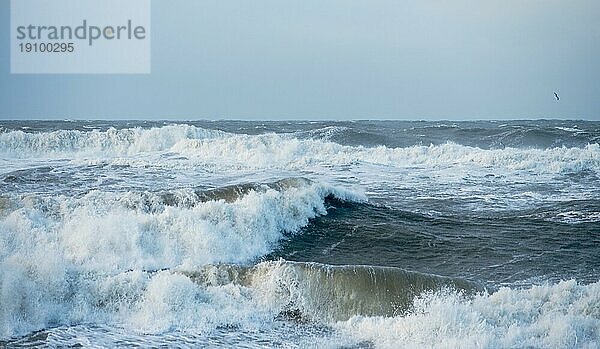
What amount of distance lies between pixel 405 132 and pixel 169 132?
15.8 metres

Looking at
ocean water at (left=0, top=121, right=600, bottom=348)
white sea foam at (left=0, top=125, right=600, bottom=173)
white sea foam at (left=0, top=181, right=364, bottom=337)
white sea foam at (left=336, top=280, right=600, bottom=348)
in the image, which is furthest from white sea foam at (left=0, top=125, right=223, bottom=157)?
white sea foam at (left=336, top=280, right=600, bottom=348)

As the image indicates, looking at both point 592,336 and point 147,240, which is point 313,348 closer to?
point 592,336

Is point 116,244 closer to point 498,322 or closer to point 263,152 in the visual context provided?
point 498,322

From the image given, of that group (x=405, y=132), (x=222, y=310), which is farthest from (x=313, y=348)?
(x=405, y=132)

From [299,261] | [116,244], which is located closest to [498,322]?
[299,261]

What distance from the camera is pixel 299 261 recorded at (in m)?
9.19

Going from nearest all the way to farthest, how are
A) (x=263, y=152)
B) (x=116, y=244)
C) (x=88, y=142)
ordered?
1. (x=116, y=244)
2. (x=263, y=152)
3. (x=88, y=142)

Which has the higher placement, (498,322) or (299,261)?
(498,322)

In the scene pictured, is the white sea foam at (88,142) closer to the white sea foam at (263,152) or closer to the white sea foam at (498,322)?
the white sea foam at (263,152)

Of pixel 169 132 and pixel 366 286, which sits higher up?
pixel 169 132

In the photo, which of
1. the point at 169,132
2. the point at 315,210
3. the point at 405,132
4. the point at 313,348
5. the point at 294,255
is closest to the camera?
the point at 313,348

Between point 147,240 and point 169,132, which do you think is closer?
point 147,240

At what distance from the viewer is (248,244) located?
9711mm

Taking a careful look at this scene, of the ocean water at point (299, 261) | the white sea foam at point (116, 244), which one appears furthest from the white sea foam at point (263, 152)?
the white sea foam at point (116, 244)
